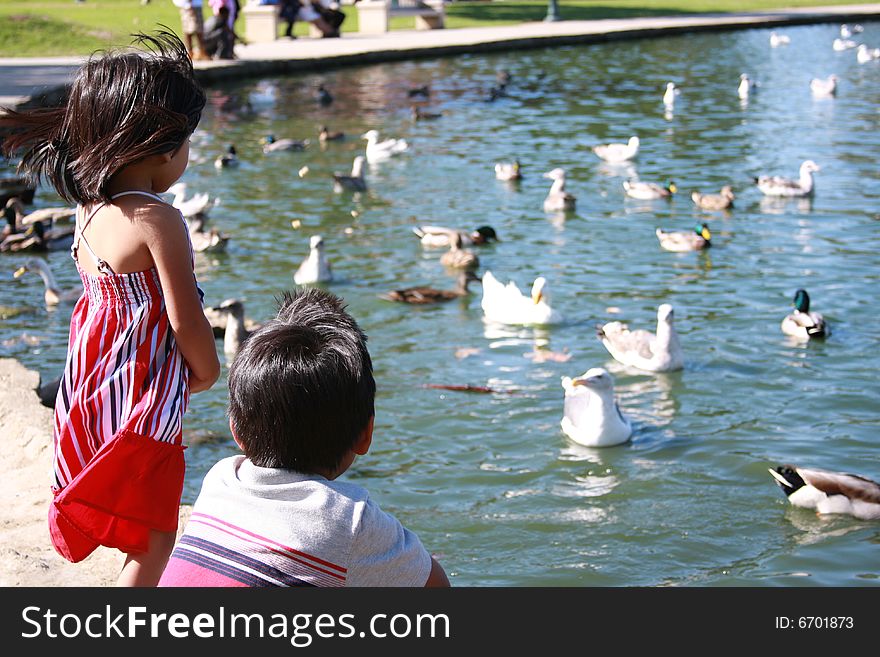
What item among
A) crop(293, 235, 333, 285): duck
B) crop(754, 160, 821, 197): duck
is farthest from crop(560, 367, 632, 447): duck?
crop(754, 160, 821, 197): duck

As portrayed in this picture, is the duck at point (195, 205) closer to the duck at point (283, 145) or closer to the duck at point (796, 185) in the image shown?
the duck at point (283, 145)

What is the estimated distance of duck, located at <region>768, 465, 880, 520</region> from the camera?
22.1 feet

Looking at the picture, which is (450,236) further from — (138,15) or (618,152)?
(138,15)

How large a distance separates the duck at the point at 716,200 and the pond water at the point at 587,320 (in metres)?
0.19

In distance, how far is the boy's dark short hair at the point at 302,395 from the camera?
2.47 meters

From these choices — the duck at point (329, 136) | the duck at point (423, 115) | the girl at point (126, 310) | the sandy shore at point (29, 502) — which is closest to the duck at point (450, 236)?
the sandy shore at point (29, 502)

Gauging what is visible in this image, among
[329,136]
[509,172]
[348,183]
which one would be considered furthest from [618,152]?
[329,136]

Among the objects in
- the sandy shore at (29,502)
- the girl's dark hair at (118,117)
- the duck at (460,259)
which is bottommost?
the sandy shore at (29,502)

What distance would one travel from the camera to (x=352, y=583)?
2428mm

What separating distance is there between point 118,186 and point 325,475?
3.65 ft

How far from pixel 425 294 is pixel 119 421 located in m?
7.96

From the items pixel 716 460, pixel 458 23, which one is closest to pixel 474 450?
pixel 716 460

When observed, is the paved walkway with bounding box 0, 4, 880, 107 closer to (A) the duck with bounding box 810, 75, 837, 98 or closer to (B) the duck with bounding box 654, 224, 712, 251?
(A) the duck with bounding box 810, 75, 837, 98

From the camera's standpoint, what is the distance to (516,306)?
10.3m
